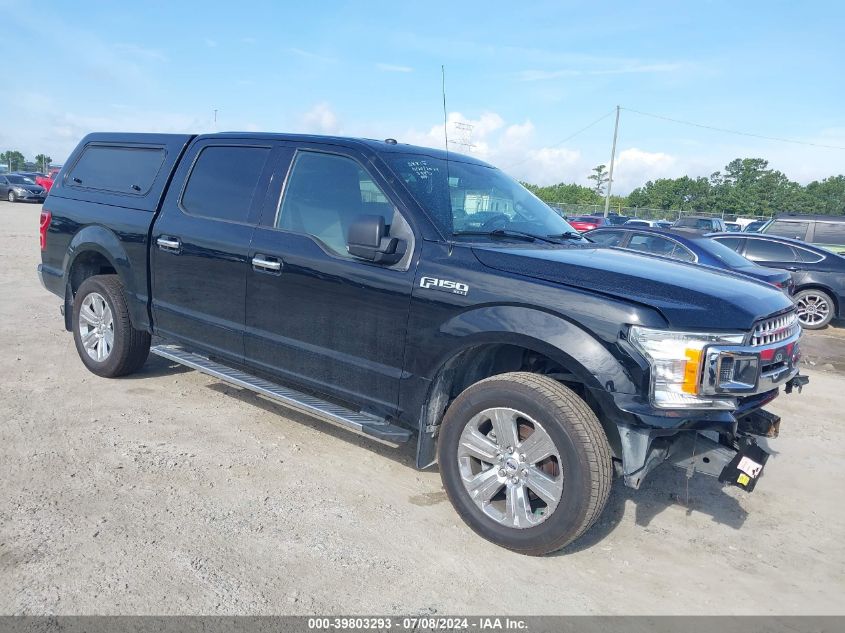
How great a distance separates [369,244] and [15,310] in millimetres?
6279

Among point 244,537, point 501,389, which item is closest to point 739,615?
point 501,389

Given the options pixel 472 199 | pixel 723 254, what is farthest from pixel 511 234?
pixel 723 254

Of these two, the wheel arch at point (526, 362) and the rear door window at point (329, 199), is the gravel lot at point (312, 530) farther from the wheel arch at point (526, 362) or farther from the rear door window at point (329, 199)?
the rear door window at point (329, 199)

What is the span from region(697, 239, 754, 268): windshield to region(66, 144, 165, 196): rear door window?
23.2 feet

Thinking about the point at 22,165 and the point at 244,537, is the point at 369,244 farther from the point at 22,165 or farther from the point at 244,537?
the point at 22,165

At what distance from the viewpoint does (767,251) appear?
11398 mm

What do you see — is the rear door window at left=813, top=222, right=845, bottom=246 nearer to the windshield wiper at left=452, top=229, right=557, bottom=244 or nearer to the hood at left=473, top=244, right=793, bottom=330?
the hood at left=473, top=244, right=793, bottom=330

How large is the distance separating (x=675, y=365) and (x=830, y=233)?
43.5ft

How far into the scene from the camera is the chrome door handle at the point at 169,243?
477 cm

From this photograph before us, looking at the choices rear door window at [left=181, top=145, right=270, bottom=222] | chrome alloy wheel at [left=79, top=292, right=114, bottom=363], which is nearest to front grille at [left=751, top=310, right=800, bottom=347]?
rear door window at [left=181, top=145, right=270, bottom=222]

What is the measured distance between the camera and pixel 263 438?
457 cm

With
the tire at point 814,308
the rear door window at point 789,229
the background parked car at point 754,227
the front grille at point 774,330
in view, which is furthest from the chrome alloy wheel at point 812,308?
the front grille at point 774,330

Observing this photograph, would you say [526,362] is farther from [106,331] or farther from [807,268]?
[807,268]

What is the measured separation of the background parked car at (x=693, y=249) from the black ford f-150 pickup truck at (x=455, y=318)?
4818 mm
